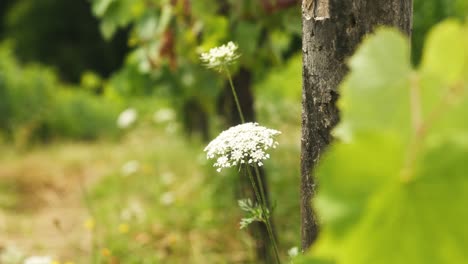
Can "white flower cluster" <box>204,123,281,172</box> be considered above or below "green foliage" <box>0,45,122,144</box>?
below

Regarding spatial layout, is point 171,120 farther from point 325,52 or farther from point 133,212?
point 325,52

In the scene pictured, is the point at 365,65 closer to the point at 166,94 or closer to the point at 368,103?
the point at 368,103

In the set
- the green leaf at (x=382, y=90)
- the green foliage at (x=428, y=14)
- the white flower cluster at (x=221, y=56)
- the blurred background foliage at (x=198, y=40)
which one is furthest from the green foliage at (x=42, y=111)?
the green leaf at (x=382, y=90)

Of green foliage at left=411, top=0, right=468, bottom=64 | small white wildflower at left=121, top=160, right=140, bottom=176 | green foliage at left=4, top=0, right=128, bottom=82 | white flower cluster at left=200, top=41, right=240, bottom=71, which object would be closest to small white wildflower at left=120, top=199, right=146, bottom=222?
small white wildflower at left=121, top=160, right=140, bottom=176

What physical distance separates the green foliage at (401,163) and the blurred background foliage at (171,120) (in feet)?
5.17

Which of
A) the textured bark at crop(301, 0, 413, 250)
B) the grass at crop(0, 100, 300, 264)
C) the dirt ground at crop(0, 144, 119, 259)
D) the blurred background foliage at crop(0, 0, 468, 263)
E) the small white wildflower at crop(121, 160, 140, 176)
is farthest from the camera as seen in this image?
the small white wildflower at crop(121, 160, 140, 176)

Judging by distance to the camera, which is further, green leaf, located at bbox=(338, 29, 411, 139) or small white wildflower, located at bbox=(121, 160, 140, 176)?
small white wildflower, located at bbox=(121, 160, 140, 176)

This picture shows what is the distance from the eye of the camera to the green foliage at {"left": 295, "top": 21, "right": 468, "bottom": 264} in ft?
1.74

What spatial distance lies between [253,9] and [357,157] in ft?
5.92

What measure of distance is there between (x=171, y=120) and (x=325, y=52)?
491cm

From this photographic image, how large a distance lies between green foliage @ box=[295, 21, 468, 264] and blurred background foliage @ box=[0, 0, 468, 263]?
5.17ft

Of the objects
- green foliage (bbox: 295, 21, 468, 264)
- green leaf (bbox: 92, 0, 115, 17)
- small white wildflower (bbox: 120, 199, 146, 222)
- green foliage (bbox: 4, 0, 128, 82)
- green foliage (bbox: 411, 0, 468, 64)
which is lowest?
green foliage (bbox: 295, 21, 468, 264)

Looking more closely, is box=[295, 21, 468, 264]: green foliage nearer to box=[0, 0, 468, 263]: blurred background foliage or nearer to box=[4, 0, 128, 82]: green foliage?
box=[0, 0, 468, 263]: blurred background foliage

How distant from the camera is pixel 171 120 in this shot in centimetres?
583
